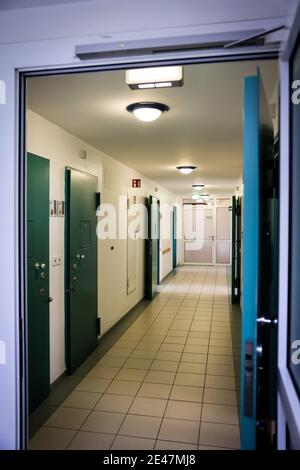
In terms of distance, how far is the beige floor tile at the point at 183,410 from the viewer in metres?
3.08

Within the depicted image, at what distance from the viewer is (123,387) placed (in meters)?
3.64

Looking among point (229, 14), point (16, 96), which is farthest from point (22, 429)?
point (229, 14)

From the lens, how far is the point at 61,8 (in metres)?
1.53

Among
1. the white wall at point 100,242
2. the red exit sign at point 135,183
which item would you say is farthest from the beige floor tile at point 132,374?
the red exit sign at point 135,183

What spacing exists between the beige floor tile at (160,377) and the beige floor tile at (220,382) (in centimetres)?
38

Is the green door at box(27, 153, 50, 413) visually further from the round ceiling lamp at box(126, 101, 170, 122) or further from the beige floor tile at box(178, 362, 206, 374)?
the beige floor tile at box(178, 362, 206, 374)

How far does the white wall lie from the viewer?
3.43m

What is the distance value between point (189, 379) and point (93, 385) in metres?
1.00

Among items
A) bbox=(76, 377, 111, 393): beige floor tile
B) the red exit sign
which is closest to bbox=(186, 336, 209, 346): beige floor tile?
bbox=(76, 377, 111, 393): beige floor tile

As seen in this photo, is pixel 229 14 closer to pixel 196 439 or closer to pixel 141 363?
pixel 196 439

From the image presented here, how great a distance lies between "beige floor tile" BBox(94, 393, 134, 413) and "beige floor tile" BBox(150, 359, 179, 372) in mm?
756

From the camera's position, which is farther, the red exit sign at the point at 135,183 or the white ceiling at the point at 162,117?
the red exit sign at the point at 135,183

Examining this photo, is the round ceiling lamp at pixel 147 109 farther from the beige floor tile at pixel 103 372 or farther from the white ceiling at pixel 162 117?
the beige floor tile at pixel 103 372
